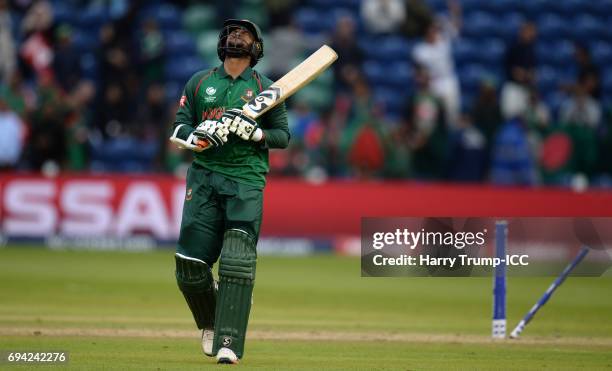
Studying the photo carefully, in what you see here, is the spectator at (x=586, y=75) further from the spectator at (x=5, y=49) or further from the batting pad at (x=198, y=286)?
the batting pad at (x=198, y=286)

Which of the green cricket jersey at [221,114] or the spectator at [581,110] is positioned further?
the spectator at [581,110]

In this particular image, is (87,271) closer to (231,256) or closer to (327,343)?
(327,343)

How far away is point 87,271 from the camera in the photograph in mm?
17719

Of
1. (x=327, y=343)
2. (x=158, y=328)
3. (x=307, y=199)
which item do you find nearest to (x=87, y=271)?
(x=307, y=199)

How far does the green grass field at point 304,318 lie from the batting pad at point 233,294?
0.21 m

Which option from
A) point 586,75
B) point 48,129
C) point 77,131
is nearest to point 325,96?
point 77,131

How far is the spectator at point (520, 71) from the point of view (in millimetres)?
23188

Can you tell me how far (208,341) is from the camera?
9.33 metres

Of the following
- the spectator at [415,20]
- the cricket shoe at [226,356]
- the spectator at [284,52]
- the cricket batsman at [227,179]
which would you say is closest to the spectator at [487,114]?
the spectator at [415,20]

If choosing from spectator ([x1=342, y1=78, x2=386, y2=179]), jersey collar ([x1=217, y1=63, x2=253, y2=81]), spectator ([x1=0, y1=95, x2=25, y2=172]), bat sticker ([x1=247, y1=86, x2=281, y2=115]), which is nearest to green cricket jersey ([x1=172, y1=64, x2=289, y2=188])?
jersey collar ([x1=217, y1=63, x2=253, y2=81])

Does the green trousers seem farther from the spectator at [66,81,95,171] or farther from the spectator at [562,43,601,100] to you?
the spectator at [562,43,601,100]

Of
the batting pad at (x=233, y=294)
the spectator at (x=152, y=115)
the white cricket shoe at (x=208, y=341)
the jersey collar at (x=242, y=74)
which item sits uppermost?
the spectator at (x=152, y=115)

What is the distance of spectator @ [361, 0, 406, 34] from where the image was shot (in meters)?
24.4

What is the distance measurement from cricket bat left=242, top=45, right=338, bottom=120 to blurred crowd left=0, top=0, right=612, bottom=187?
40.1 ft
